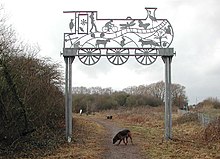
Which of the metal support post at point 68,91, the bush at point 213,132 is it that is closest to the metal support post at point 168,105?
the bush at point 213,132

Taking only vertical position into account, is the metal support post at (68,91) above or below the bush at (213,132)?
above

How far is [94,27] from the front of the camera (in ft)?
66.6

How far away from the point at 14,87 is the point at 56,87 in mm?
8941

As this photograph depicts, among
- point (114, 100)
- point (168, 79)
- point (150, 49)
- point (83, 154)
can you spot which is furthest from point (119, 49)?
point (114, 100)

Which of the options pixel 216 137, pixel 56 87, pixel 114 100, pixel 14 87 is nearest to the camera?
pixel 14 87

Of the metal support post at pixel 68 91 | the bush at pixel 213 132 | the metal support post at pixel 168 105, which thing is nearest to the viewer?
the metal support post at pixel 68 91

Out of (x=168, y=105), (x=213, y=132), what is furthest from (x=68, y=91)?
(x=213, y=132)

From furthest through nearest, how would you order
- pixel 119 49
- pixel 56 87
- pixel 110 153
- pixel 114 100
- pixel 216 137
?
1. pixel 114 100
2. pixel 56 87
3. pixel 216 137
4. pixel 119 49
5. pixel 110 153

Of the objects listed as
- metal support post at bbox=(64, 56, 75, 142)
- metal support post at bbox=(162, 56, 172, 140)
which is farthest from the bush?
metal support post at bbox=(64, 56, 75, 142)

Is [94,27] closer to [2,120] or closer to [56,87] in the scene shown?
[56,87]

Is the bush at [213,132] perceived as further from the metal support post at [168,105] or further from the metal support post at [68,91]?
the metal support post at [68,91]

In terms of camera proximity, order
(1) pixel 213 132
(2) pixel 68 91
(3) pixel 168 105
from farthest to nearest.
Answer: (1) pixel 213 132 → (3) pixel 168 105 → (2) pixel 68 91

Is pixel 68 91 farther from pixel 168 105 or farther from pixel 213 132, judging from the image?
pixel 213 132

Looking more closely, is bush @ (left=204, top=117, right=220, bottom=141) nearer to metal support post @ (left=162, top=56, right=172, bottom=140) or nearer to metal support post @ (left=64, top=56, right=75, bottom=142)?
metal support post @ (left=162, top=56, right=172, bottom=140)
